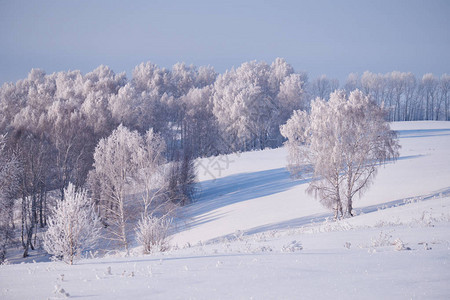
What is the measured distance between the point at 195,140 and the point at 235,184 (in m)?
25.7

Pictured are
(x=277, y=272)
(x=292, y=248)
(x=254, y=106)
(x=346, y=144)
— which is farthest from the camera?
(x=254, y=106)

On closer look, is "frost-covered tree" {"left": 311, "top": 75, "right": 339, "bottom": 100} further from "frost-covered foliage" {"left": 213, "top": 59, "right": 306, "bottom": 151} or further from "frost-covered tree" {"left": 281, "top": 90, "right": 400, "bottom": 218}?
"frost-covered tree" {"left": 281, "top": 90, "right": 400, "bottom": 218}

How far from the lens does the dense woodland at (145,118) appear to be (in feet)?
83.2

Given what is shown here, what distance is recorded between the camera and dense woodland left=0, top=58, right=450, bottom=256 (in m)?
25.4

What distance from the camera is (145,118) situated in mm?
54000

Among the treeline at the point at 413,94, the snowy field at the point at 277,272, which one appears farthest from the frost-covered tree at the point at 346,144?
the treeline at the point at 413,94

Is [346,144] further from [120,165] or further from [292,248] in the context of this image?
[292,248]

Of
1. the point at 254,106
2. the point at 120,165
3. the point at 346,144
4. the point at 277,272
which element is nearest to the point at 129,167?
the point at 120,165

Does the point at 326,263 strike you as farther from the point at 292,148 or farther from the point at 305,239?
the point at 292,148

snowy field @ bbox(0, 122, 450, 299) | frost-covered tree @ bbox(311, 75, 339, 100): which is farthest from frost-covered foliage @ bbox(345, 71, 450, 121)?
snowy field @ bbox(0, 122, 450, 299)

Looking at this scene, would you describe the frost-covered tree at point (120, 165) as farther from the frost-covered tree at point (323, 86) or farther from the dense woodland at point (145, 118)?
the frost-covered tree at point (323, 86)

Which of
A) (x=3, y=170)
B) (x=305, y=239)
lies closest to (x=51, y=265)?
(x=305, y=239)

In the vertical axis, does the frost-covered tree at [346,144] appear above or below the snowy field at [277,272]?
above

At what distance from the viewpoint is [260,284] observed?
17.5 ft
